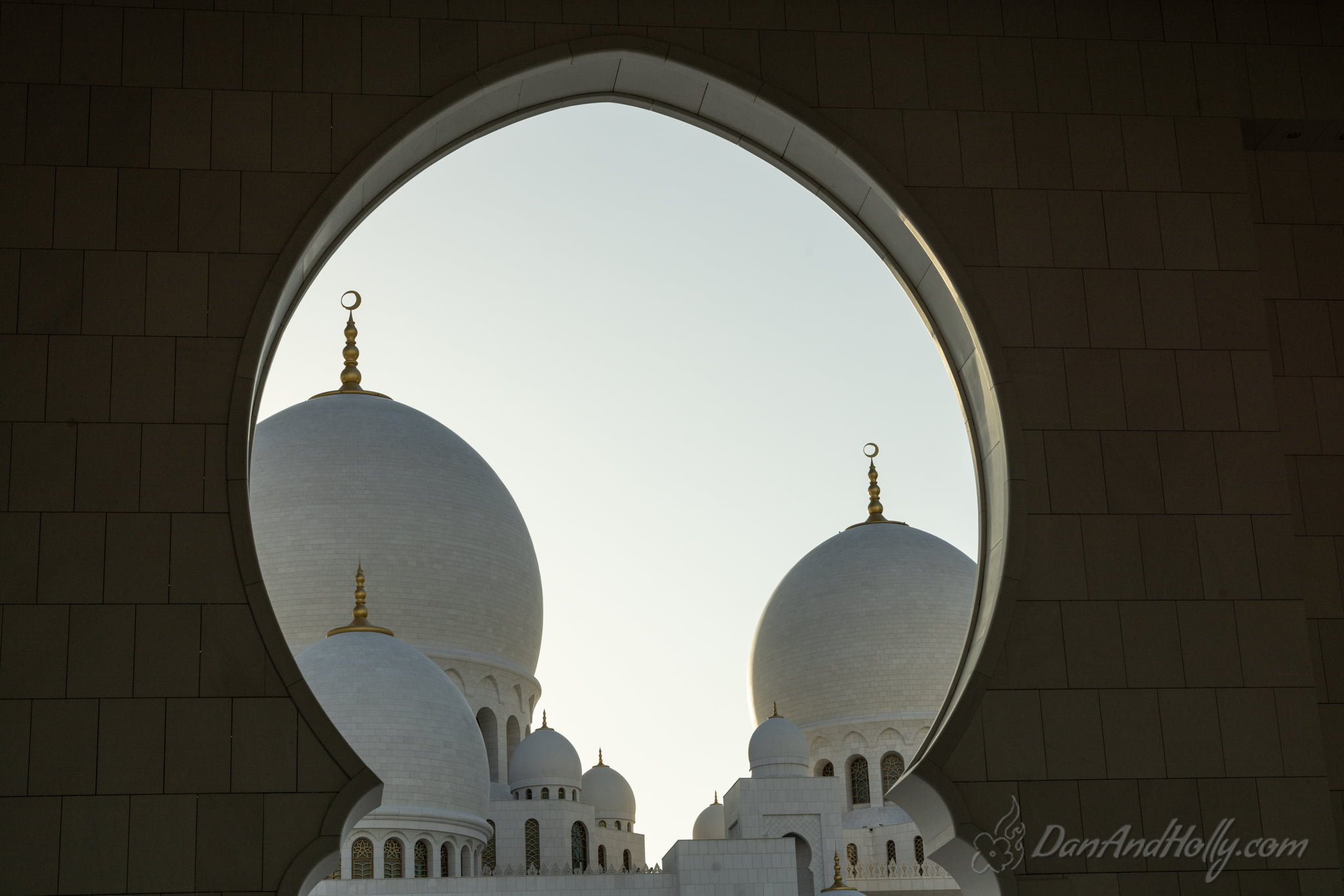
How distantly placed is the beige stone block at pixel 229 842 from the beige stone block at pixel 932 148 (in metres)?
3.16

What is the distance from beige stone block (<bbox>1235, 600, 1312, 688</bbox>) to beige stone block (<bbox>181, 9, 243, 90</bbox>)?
396cm

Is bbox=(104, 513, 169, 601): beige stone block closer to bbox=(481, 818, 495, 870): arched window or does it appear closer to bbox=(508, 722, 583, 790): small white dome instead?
bbox=(481, 818, 495, 870): arched window

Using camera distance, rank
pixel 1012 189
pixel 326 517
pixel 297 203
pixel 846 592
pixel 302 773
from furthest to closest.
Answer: pixel 846 592 → pixel 326 517 → pixel 1012 189 → pixel 297 203 → pixel 302 773

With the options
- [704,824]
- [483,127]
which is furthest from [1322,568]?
[704,824]

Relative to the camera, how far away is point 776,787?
24188 millimetres

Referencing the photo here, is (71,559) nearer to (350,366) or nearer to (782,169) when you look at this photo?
(782,169)

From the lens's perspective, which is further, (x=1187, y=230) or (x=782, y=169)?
(x=782, y=169)

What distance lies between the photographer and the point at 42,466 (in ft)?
16.8

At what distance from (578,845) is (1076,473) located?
21.0m

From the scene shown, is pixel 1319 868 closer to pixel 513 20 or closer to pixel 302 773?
pixel 302 773

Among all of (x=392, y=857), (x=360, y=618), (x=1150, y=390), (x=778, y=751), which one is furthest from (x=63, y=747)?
(x=778, y=751)

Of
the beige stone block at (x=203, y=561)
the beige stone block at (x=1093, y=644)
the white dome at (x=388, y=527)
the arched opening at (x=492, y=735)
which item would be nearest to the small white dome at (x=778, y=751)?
the arched opening at (x=492, y=735)

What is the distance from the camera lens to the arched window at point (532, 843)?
24531 millimetres

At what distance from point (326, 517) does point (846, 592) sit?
9.37 m
